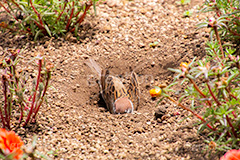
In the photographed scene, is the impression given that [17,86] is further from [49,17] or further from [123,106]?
[49,17]

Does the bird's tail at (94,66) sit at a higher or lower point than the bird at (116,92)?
higher


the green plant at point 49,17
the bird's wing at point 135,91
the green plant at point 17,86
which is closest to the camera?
the green plant at point 17,86

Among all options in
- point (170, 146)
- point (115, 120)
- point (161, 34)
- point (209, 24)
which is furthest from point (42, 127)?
point (161, 34)

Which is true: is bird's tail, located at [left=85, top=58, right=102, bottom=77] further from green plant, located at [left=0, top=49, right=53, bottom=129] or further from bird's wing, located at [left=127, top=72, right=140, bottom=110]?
Result: green plant, located at [left=0, top=49, right=53, bottom=129]

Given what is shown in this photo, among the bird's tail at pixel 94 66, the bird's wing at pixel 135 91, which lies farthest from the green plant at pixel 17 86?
the bird's wing at pixel 135 91

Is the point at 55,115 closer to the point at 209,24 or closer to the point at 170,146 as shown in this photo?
the point at 170,146

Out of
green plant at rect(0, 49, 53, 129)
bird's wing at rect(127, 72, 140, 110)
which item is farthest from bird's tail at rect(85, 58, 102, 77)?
green plant at rect(0, 49, 53, 129)

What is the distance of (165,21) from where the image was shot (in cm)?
441

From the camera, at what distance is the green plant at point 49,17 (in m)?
3.67

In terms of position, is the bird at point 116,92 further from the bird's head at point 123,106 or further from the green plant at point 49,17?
the green plant at point 49,17

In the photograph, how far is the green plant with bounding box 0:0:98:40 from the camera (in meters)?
3.67

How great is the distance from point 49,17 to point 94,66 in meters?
0.98

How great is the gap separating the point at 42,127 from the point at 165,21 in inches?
103

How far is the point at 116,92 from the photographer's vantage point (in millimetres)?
4000
